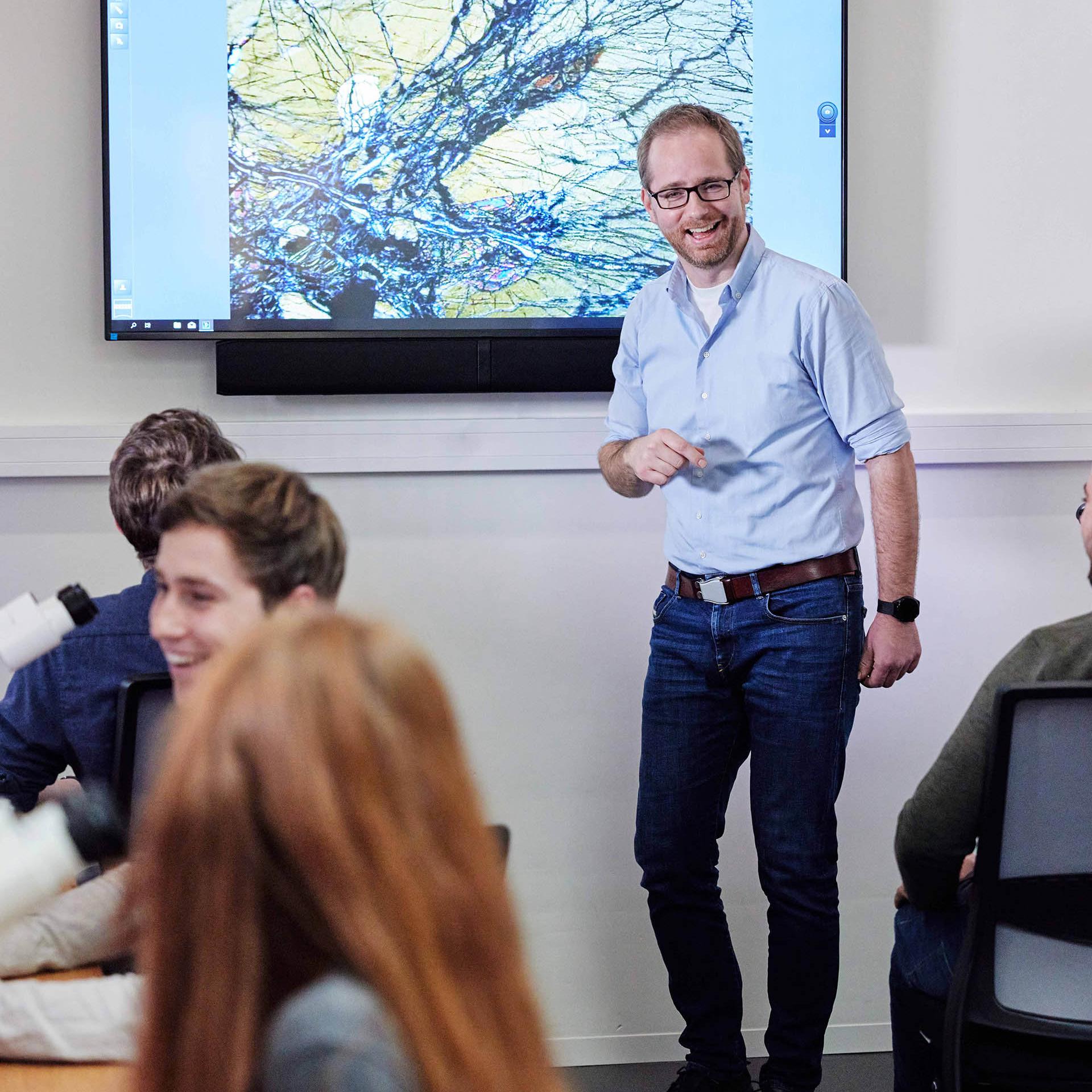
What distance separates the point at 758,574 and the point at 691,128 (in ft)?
2.67

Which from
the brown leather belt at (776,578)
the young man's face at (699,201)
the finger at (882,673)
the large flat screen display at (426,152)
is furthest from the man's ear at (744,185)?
the finger at (882,673)

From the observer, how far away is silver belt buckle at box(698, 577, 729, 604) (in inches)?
87.8

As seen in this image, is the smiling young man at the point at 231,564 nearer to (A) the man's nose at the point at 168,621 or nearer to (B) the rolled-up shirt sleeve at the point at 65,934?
(A) the man's nose at the point at 168,621

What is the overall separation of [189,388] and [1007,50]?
1.95 metres

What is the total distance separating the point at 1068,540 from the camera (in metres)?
2.82

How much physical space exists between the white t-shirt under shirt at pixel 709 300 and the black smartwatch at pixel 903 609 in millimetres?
605

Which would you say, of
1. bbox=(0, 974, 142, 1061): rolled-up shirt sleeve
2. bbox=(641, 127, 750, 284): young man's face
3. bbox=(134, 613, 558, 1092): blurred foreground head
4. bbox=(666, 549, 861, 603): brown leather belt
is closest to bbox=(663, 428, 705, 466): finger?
bbox=(666, 549, 861, 603): brown leather belt

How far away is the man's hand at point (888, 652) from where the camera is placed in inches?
87.9

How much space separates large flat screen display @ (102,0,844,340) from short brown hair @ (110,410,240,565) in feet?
2.81

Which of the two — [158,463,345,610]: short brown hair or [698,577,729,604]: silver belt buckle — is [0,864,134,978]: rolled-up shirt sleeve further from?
[698,577,729,604]: silver belt buckle

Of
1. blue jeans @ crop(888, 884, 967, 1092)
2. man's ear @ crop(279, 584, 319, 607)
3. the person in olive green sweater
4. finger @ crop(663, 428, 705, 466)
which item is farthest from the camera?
finger @ crop(663, 428, 705, 466)

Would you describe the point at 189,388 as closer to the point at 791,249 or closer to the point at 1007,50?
the point at 791,249

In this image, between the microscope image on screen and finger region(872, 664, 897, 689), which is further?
the microscope image on screen

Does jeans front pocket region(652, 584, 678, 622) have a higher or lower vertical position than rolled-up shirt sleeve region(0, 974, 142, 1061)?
higher
